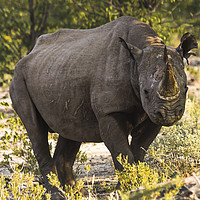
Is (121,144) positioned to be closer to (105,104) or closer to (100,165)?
(105,104)

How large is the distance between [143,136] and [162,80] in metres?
1.37

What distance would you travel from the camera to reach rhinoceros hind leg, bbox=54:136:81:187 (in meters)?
6.13

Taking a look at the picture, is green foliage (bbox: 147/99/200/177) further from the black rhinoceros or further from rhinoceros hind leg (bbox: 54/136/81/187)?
rhinoceros hind leg (bbox: 54/136/81/187)

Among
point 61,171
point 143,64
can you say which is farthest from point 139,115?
point 61,171

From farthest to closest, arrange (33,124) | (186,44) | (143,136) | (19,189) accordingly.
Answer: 1. (33,124)
2. (143,136)
3. (186,44)
4. (19,189)

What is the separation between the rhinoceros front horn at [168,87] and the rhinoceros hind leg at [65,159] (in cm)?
270

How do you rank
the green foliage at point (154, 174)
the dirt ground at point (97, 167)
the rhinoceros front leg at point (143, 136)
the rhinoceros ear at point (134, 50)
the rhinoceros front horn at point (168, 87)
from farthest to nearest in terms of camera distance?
the dirt ground at point (97, 167) < the rhinoceros front leg at point (143, 136) < the rhinoceros ear at point (134, 50) < the rhinoceros front horn at point (168, 87) < the green foliage at point (154, 174)

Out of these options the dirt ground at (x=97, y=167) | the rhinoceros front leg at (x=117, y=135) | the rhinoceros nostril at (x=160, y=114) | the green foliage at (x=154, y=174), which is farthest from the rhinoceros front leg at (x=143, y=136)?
the rhinoceros nostril at (x=160, y=114)

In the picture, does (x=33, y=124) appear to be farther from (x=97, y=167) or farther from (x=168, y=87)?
(x=168, y=87)

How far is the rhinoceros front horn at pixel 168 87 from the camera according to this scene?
3.78m

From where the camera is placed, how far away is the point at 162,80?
12.6ft

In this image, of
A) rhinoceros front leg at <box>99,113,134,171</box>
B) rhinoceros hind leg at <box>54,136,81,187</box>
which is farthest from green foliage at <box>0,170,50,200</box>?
rhinoceros hind leg at <box>54,136,81,187</box>

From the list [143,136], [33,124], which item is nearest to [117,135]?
[143,136]

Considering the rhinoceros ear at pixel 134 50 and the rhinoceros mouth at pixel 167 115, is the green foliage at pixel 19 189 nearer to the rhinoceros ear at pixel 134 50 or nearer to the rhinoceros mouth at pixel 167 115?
the rhinoceros mouth at pixel 167 115
